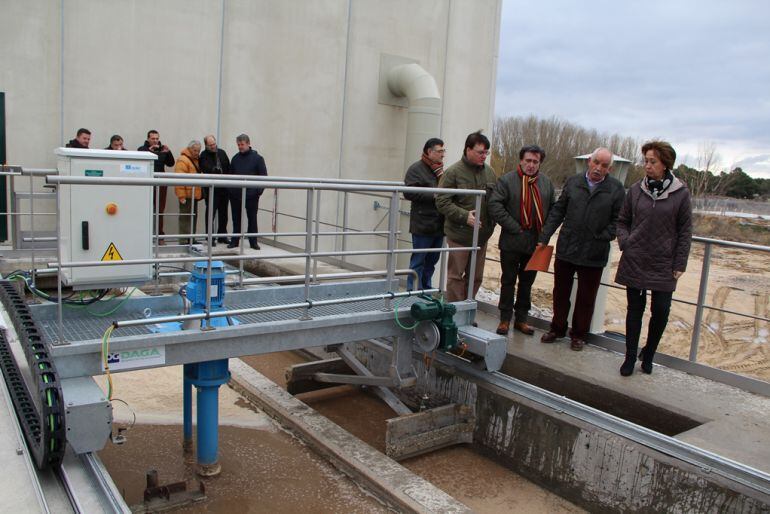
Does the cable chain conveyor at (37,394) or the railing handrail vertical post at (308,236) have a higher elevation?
the railing handrail vertical post at (308,236)

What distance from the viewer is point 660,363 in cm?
554

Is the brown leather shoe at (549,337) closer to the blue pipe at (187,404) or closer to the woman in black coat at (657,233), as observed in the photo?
the woman in black coat at (657,233)

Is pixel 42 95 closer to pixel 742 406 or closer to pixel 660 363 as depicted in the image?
pixel 660 363

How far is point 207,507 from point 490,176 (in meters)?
3.63

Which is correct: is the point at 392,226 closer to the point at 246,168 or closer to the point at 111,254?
the point at 111,254

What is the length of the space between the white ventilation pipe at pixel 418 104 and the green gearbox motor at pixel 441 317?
6.66m

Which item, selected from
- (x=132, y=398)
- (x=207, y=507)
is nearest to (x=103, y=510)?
(x=207, y=507)

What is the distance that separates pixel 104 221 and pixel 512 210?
3.33m

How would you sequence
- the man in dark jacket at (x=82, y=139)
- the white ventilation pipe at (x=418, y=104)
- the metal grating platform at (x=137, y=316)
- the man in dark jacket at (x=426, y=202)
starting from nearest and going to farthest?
the metal grating platform at (x=137, y=316)
the man in dark jacket at (x=426, y=202)
the man in dark jacket at (x=82, y=139)
the white ventilation pipe at (x=418, y=104)

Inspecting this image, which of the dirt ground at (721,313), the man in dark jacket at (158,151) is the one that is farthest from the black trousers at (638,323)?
the man in dark jacket at (158,151)

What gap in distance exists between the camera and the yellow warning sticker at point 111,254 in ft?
13.9

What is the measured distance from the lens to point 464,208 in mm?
5895

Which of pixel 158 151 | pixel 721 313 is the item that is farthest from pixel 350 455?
pixel 721 313

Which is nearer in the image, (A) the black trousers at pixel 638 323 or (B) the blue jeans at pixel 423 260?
(A) the black trousers at pixel 638 323
